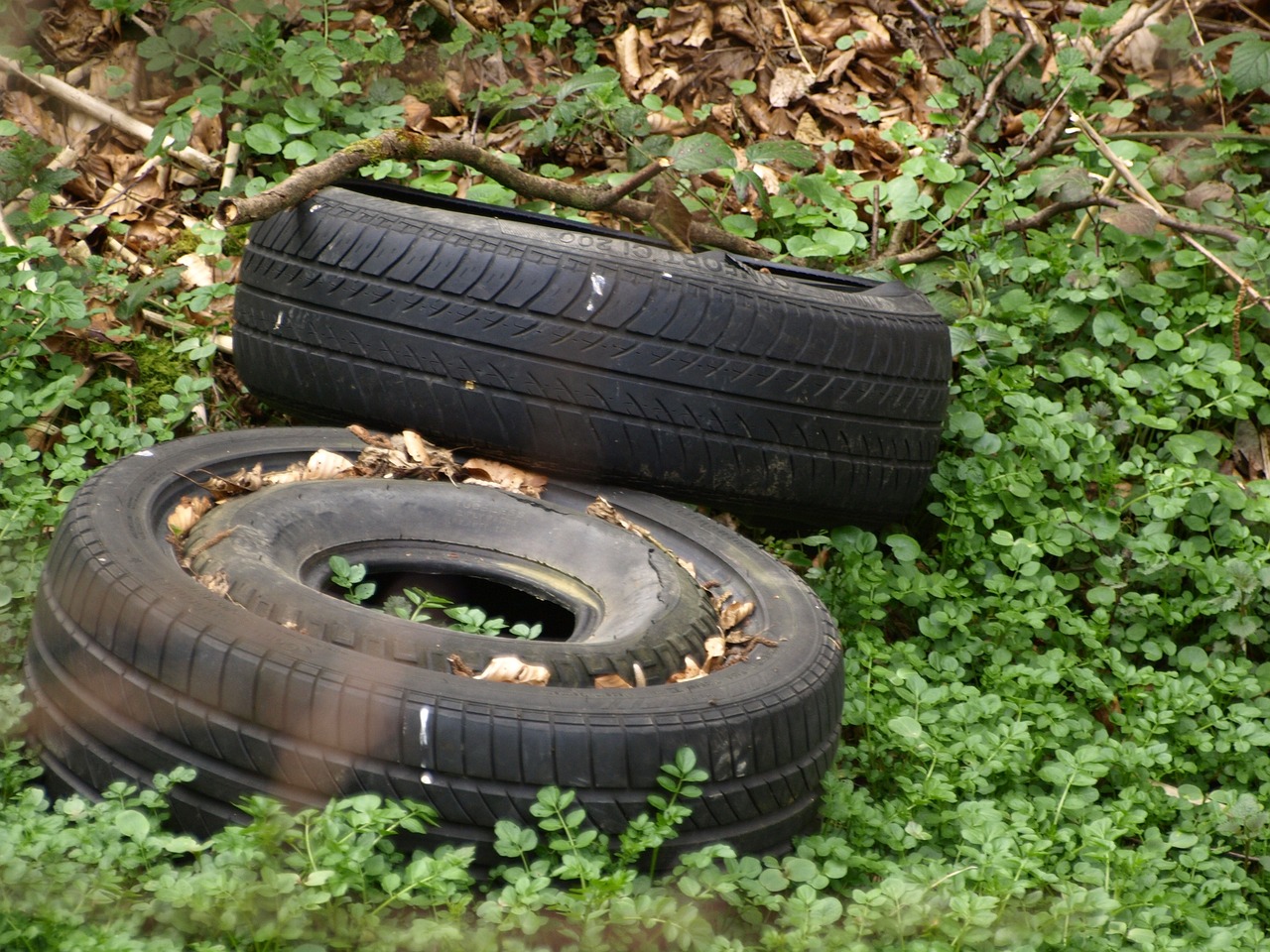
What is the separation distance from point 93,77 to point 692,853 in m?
4.65

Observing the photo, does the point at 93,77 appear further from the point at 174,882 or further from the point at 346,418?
the point at 174,882

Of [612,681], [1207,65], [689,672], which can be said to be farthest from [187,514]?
[1207,65]

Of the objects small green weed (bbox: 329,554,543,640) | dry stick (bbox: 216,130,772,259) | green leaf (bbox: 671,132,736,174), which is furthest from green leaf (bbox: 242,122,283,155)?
small green weed (bbox: 329,554,543,640)

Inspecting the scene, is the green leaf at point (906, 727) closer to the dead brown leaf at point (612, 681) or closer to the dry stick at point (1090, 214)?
the dead brown leaf at point (612, 681)

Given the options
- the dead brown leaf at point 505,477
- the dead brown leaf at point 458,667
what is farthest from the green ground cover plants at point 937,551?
the dead brown leaf at point 505,477

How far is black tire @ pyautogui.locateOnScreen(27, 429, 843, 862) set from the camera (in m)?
2.25

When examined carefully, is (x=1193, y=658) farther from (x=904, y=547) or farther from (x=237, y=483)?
(x=237, y=483)

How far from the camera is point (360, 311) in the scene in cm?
342

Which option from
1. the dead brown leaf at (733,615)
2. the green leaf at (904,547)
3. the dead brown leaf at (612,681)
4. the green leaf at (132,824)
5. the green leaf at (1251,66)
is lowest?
the green leaf at (904,547)

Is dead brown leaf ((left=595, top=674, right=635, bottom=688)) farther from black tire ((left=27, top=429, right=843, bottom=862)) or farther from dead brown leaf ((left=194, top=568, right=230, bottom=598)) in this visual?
dead brown leaf ((left=194, top=568, right=230, bottom=598))

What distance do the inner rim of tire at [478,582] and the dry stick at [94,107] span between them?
8.93ft

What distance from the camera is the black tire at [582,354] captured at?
3340 millimetres

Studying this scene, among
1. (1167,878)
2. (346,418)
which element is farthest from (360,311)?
(1167,878)

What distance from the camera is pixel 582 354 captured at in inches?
131
